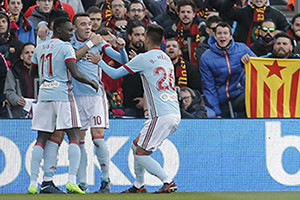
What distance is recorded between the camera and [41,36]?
9.27 m

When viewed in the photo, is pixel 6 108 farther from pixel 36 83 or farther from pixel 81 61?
pixel 81 61

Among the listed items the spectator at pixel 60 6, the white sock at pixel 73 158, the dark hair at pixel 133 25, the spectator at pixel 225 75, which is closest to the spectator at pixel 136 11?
the dark hair at pixel 133 25

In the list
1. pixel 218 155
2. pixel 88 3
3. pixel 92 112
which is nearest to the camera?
pixel 92 112

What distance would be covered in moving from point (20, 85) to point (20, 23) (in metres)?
1.65

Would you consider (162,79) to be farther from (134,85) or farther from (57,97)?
(134,85)

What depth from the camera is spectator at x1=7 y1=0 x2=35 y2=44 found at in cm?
1126

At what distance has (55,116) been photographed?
8.14 meters

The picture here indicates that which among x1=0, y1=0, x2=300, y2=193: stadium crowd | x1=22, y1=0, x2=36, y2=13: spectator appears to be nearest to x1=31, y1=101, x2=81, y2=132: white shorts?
x1=0, y1=0, x2=300, y2=193: stadium crowd

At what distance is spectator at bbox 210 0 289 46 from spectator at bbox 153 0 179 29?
2.46 feet

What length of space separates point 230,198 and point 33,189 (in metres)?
2.36

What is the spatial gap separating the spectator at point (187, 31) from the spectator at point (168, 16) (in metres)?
0.25

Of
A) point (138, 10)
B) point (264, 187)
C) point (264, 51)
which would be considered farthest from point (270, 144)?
point (138, 10)

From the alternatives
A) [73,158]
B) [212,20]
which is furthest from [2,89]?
[212,20]

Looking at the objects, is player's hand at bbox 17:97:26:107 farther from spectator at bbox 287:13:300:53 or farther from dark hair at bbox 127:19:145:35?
spectator at bbox 287:13:300:53
